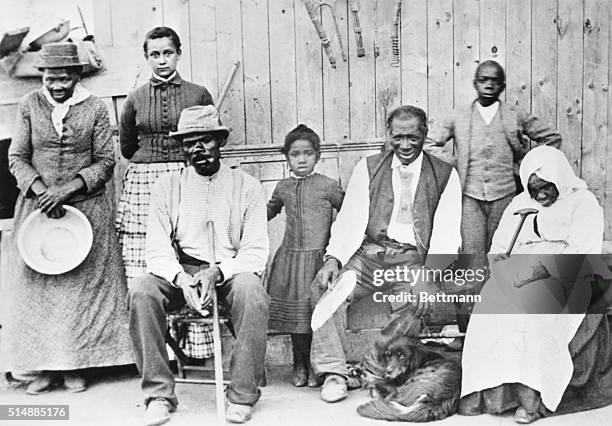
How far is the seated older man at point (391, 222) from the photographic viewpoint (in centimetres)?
321

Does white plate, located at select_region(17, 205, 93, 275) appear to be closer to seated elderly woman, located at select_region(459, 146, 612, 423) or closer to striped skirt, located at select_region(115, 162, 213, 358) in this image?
striped skirt, located at select_region(115, 162, 213, 358)

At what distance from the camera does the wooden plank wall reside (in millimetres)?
3236

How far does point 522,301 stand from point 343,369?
2.49ft

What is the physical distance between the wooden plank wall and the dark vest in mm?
185

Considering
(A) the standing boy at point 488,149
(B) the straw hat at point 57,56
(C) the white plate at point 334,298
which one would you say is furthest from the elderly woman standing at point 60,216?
(A) the standing boy at point 488,149

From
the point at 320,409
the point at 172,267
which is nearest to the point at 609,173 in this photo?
the point at 320,409

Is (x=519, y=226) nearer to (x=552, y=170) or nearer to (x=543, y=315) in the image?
(x=552, y=170)

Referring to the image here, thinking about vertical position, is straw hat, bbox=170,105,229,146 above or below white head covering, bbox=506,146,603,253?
above

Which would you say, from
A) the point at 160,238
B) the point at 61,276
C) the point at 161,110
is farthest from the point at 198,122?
the point at 61,276

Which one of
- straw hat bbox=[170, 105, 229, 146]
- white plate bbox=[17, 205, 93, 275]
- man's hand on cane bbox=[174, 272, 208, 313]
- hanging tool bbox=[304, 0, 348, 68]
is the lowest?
man's hand on cane bbox=[174, 272, 208, 313]

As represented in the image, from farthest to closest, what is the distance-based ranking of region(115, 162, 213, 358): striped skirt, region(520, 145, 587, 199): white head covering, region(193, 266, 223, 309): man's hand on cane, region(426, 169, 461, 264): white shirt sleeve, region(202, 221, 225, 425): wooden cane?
1. region(115, 162, 213, 358): striped skirt
2. region(426, 169, 461, 264): white shirt sleeve
3. region(520, 145, 587, 199): white head covering
4. region(193, 266, 223, 309): man's hand on cane
5. region(202, 221, 225, 425): wooden cane

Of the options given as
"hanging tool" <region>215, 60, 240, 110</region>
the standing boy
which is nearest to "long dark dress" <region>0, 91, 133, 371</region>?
"hanging tool" <region>215, 60, 240, 110</region>

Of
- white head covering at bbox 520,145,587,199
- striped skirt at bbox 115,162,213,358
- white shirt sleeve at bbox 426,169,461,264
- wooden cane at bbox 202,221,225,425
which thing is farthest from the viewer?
striped skirt at bbox 115,162,213,358

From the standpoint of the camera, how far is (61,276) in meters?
3.30
